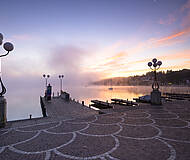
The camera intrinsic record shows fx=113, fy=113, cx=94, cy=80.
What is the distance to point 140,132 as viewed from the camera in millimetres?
5227

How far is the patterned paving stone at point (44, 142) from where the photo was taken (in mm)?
3945

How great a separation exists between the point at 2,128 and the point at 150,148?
7.05 m

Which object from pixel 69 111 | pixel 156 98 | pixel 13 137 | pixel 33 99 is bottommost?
pixel 33 99

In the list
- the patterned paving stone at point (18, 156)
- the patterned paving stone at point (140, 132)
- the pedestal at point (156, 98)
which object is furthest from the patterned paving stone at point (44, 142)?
the pedestal at point (156, 98)

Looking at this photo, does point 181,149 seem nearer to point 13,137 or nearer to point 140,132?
point 140,132

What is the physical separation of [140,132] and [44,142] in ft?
13.6

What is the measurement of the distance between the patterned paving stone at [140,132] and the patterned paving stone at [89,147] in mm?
909

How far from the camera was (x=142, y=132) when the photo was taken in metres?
5.22

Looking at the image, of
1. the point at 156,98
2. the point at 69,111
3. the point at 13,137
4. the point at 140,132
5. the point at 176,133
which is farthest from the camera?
the point at 69,111

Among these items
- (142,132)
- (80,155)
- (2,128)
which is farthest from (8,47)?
(142,132)

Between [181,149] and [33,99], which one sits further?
[33,99]

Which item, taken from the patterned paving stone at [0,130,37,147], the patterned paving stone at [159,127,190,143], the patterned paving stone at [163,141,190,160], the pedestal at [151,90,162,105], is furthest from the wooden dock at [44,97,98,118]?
the pedestal at [151,90,162,105]

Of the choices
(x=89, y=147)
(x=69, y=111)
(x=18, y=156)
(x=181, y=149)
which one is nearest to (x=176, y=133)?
(x=181, y=149)

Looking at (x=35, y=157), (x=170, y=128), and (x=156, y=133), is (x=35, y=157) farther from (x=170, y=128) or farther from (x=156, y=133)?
(x=170, y=128)
